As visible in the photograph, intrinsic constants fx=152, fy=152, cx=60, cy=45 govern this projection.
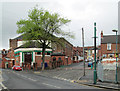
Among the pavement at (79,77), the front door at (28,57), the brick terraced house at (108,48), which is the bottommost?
the pavement at (79,77)

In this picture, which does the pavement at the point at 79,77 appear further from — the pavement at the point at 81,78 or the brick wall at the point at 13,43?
the brick wall at the point at 13,43

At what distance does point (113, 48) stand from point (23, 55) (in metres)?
26.4

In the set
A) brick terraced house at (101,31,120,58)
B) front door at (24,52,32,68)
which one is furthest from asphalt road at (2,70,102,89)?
brick terraced house at (101,31,120,58)

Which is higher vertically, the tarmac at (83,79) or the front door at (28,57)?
the front door at (28,57)

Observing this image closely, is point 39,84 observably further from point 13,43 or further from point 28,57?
point 13,43

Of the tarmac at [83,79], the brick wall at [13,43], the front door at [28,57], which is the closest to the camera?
the tarmac at [83,79]

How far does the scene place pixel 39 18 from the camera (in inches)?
1372

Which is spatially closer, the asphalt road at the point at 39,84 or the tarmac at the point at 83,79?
the asphalt road at the point at 39,84

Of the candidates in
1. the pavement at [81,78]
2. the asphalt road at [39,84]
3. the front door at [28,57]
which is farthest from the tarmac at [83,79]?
the front door at [28,57]

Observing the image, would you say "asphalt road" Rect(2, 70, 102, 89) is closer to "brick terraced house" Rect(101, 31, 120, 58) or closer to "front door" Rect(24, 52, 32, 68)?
"front door" Rect(24, 52, 32, 68)

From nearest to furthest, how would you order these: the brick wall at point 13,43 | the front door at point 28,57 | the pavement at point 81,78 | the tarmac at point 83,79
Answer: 1. the tarmac at point 83,79
2. the pavement at point 81,78
3. the front door at point 28,57
4. the brick wall at point 13,43

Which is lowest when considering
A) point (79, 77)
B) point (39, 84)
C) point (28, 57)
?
point (79, 77)

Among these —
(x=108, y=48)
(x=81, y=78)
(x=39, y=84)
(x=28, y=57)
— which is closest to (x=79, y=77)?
(x=81, y=78)

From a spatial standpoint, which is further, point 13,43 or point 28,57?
point 13,43
